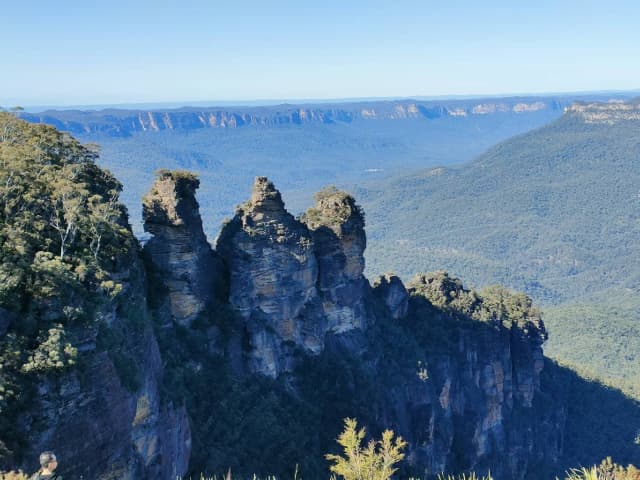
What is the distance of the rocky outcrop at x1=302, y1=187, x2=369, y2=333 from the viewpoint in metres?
42.9

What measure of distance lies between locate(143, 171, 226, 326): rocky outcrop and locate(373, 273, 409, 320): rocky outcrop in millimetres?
18630

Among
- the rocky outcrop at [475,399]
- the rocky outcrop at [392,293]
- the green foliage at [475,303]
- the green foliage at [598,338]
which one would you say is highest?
the rocky outcrop at [392,293]

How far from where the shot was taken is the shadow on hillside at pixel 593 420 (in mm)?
60531

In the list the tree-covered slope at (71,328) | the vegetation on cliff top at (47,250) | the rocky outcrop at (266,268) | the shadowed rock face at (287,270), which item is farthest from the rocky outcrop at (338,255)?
the vegetation on cliff top at (47,250)

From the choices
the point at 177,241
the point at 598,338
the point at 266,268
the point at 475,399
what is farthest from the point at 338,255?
the point at 598,338

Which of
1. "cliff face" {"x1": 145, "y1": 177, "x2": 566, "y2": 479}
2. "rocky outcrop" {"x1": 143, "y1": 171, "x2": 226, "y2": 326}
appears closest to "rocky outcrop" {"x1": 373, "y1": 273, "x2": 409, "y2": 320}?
"cliff face" {"x1": 145, "y1": 177, "x2": 566, "y2": 479}

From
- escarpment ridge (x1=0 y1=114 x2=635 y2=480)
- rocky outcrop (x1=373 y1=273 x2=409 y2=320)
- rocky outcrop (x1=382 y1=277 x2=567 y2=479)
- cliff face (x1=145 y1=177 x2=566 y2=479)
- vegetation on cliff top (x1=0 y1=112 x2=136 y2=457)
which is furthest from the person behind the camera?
rocky outcrop (x1=373 y1=273 x2=409 y2=320)

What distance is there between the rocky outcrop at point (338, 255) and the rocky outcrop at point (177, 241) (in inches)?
394

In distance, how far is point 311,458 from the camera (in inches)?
1375

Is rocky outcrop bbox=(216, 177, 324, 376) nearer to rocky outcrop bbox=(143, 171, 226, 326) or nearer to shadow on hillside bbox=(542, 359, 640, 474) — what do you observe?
rocky outcrop bbox=(143, 171, 226, 326)

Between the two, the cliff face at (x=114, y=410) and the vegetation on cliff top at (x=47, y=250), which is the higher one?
the vegetation on cliff top at (x=47, y=250)

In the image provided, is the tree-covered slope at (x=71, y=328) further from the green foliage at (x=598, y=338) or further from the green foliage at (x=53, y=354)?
the green foliage at (x=598, y=338)

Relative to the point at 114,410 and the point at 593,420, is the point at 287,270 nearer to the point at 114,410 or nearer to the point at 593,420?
the point at 114,410

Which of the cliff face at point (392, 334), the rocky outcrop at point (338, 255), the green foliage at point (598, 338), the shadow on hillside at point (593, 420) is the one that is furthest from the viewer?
the green foliage at point (598, 338)
